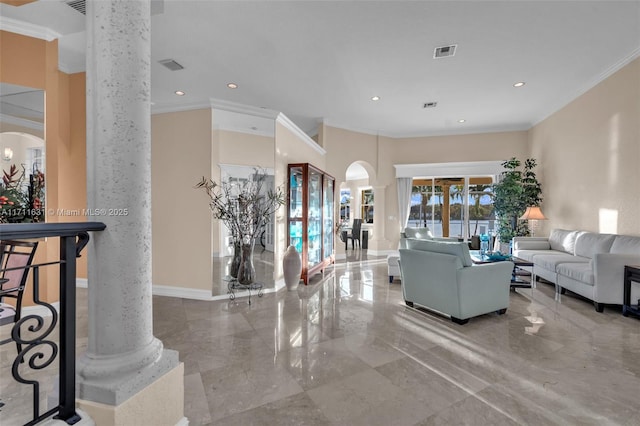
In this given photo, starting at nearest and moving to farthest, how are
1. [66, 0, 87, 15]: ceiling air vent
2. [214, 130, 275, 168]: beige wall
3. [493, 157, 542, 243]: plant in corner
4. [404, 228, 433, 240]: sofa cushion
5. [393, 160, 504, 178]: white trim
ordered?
[66, 0, 87, 15]: ceiling air vent → [404, 228, 433, 240]: sofa cushion → [214, 130, 275, 168]: beige wall → [493, 157, 542, 243]: plant in corner → [393, 160, 504, 178]: white trim

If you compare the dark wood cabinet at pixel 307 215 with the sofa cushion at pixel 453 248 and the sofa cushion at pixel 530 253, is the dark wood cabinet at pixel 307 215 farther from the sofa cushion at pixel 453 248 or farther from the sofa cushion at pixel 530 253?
the sofa cushion at pixel 530 253

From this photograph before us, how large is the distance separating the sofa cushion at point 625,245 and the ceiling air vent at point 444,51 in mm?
3549

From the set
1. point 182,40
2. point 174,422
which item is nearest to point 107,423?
point 174,422

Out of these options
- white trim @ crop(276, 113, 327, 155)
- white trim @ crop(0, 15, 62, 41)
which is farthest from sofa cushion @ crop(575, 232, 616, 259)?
white trim @ crop(0, 15, 62, 41)

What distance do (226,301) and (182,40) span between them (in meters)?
3.51

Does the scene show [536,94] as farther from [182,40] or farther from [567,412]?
[182,40]

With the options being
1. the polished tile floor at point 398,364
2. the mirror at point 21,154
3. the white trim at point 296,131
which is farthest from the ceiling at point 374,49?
the polished tile floor at point 398,364

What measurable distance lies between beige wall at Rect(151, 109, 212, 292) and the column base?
2963 mm

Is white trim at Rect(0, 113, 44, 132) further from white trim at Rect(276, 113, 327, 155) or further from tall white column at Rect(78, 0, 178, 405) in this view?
tall white column at Rect(78, 0, 178, 405)

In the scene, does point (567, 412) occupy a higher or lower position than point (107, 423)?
lower

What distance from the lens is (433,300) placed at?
12.0 ft

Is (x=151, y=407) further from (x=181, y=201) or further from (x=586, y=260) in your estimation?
(x=586, y=260)

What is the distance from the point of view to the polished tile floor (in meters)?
1.97

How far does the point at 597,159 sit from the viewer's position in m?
5.09
